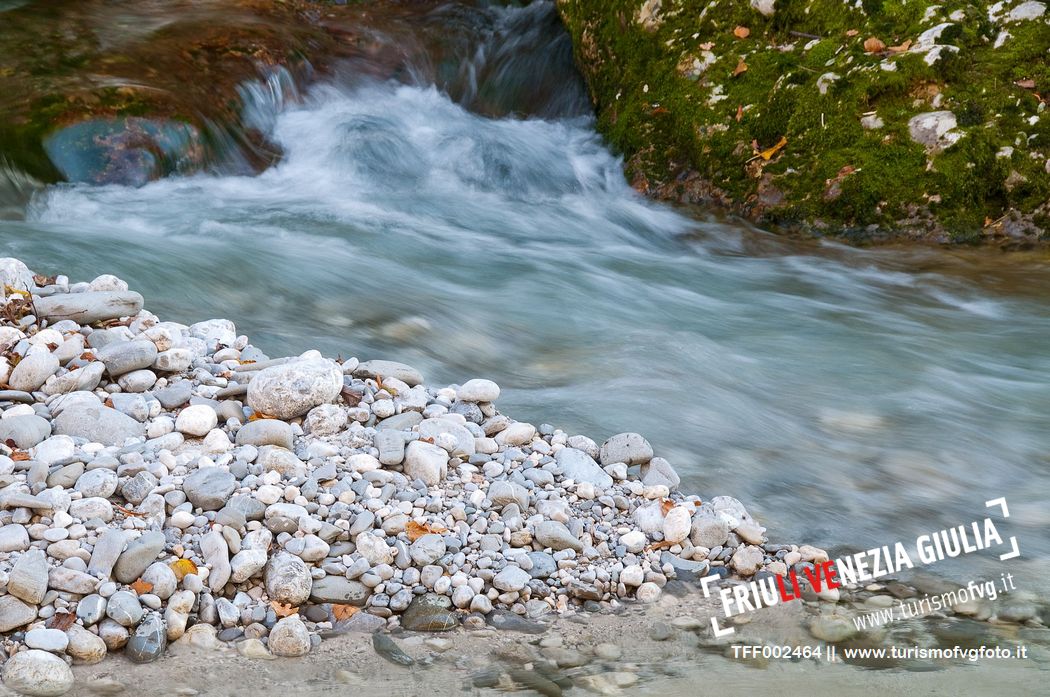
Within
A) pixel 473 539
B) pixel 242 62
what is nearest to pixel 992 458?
pixel 473 539

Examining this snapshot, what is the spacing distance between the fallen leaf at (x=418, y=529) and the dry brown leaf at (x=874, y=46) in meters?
5.77

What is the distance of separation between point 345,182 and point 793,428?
4894 mm

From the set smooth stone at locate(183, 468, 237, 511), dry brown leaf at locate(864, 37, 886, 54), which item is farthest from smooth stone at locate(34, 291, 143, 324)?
dry brown leaf at locate(864, 37, 886, 54)

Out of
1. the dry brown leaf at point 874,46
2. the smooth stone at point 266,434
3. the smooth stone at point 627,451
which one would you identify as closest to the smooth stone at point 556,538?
the smooth stone at point 627,451

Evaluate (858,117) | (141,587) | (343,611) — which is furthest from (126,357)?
(858,117)

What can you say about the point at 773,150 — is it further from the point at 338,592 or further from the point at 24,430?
the point at 24,430

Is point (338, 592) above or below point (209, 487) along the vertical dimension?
below

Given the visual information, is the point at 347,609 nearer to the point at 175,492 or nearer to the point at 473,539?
the point at 473,539

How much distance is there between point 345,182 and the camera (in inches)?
304

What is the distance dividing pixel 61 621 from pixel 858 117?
6.19 metres

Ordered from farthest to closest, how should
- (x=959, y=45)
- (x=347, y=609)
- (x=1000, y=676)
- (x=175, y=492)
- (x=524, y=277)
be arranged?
1. (x=959, y=45)
2. (x=524, y=277)
3. (x=175, y=492)
4. (x=347, y=609)
5. (x=1000, y=676)

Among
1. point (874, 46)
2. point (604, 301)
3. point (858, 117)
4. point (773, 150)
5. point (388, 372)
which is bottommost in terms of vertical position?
point (604, 301)

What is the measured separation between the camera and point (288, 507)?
2.73 m

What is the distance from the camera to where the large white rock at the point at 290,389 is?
323 cm
